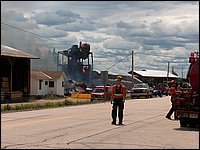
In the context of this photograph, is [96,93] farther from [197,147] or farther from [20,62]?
[197,147]

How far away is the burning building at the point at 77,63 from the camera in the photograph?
80000 millimetres

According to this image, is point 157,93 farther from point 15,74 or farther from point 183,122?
point 183,122

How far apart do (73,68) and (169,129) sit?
69.2 meters

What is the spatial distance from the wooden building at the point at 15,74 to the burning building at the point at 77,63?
2611 cm

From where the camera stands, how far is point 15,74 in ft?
173

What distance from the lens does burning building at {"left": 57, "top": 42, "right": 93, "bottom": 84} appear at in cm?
8000

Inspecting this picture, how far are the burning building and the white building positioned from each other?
983 centimetres

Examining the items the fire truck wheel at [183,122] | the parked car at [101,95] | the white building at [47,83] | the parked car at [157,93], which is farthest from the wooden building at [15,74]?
the fire truck wheel at [183,122]

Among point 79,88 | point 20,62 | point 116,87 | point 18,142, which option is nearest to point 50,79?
point 79,88

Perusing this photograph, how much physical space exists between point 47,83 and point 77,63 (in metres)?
16.0

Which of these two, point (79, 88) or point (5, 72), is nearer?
point (5, 72)

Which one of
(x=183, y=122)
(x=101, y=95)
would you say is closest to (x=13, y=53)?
(x=101, y=95)

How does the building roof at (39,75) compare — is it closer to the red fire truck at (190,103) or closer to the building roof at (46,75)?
the building roof at (46,75)

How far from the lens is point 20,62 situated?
169 feet
